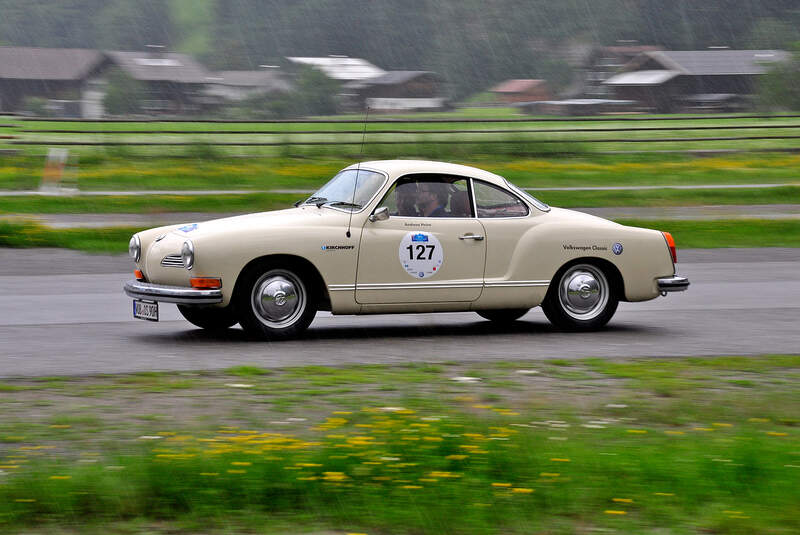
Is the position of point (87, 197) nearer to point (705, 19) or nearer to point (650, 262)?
point (650, 262)

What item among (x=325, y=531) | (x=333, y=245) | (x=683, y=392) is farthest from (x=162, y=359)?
(x=325, y=531)

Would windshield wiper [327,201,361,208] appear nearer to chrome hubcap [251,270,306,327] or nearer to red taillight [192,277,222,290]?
chrome hubcap [251,270,306,327]

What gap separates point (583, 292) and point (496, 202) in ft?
3.77

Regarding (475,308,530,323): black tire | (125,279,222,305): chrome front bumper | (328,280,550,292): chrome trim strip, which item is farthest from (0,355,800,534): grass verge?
(475,308,530,323): black tire

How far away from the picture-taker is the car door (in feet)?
30.6

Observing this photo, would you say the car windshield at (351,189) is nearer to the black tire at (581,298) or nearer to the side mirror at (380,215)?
the side mirror at (380,215)

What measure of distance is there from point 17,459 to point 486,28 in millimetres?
54895

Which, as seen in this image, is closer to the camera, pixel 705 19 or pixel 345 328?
pixel 345 328

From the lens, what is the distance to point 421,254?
9.43 metres

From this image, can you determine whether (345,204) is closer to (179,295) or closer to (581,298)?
(179,295)

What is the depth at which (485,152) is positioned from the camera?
31.5 meters

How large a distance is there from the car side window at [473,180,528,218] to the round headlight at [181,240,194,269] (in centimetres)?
253

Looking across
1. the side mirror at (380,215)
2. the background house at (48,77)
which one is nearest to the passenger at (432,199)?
the side mirror at (380,215)

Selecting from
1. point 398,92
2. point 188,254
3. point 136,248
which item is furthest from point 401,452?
point 398,92
